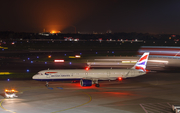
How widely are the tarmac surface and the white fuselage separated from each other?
5.94ft

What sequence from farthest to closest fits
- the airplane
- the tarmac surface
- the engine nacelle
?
the airplane, the engine nacelle, the tarmac surface

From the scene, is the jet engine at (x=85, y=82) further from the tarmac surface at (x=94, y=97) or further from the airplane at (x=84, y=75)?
the tarmac surface at (x=94, y=97)

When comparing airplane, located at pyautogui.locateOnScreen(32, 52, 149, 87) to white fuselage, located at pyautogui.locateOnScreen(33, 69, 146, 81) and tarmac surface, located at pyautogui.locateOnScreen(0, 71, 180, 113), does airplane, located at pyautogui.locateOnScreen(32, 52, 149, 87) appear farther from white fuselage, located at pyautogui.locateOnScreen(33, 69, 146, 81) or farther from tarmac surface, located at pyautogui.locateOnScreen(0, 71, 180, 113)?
tarmac surface, located at pyautogui.locateOnScreen(0, 71, 180, 113)

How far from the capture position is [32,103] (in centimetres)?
3266

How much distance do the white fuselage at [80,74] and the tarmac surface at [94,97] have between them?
181 cm

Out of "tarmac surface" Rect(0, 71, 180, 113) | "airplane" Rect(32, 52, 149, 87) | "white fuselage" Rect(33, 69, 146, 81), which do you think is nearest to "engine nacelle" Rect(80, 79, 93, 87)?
"airplane" Rect(32, 52, 149, 87)

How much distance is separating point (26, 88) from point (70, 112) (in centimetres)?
1747

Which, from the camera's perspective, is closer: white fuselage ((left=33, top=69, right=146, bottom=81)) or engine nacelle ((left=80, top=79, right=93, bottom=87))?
engine nacelle ((left=80, top=79, right=93, bottom=87))

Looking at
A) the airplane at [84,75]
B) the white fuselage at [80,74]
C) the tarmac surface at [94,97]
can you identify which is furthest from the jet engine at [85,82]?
the white fuselage at [80,74]

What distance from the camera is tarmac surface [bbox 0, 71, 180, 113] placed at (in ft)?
98.6

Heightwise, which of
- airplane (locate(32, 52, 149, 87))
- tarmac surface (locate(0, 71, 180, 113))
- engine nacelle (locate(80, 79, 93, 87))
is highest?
airplane (locate(32, 52, 149, 87))

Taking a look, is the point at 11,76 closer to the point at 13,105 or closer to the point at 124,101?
the point at 13,105

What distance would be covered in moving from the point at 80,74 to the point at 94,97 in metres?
9.67

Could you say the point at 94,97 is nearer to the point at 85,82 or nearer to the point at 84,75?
the point at 85,82
